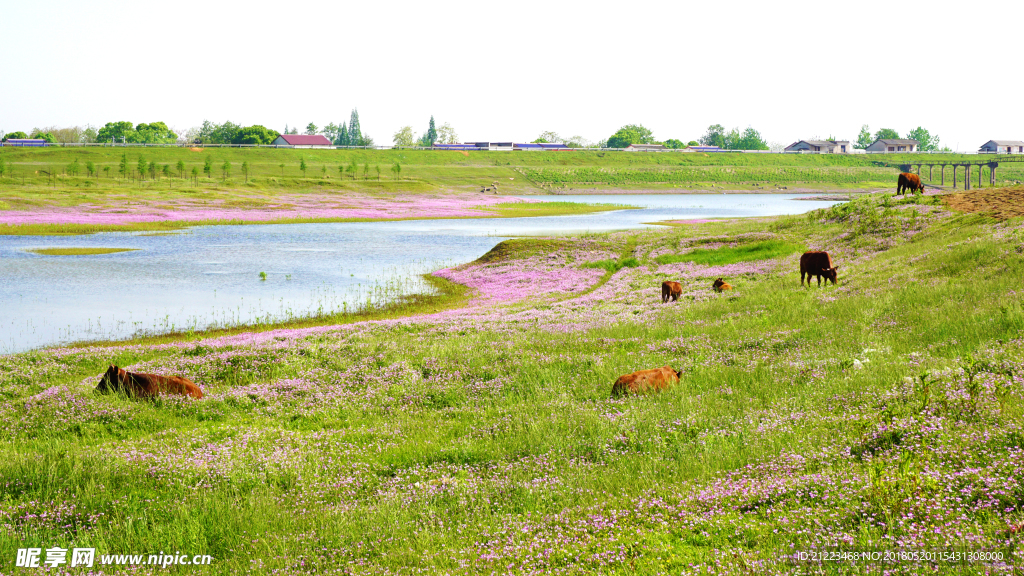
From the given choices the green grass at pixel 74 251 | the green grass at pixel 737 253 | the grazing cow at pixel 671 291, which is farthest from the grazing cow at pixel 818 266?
the green grass at pixel 74 251

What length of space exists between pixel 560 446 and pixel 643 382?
329 cm

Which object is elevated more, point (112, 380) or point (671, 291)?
point (671, 291)

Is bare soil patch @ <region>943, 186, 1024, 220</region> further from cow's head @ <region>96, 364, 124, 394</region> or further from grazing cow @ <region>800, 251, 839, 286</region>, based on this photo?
cow's head @ <region>96, 364, 124, 394</region>

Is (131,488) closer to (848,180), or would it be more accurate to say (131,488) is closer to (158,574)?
(158,574)

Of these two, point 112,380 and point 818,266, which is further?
point 818,266

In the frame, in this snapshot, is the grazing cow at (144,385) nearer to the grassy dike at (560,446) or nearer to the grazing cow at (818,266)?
the grassy dike at (560,446)

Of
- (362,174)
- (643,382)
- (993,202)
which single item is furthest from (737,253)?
(362,174)

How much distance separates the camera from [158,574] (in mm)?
6332

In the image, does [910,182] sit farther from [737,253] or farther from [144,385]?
[144,385]

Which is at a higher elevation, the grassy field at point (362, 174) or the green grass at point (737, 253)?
the grassy field at point (362, 174)

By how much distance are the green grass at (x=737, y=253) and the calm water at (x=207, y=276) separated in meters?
17.1

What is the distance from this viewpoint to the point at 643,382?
12.0m

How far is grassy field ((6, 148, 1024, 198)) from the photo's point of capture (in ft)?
389

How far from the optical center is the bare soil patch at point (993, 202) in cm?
2821
